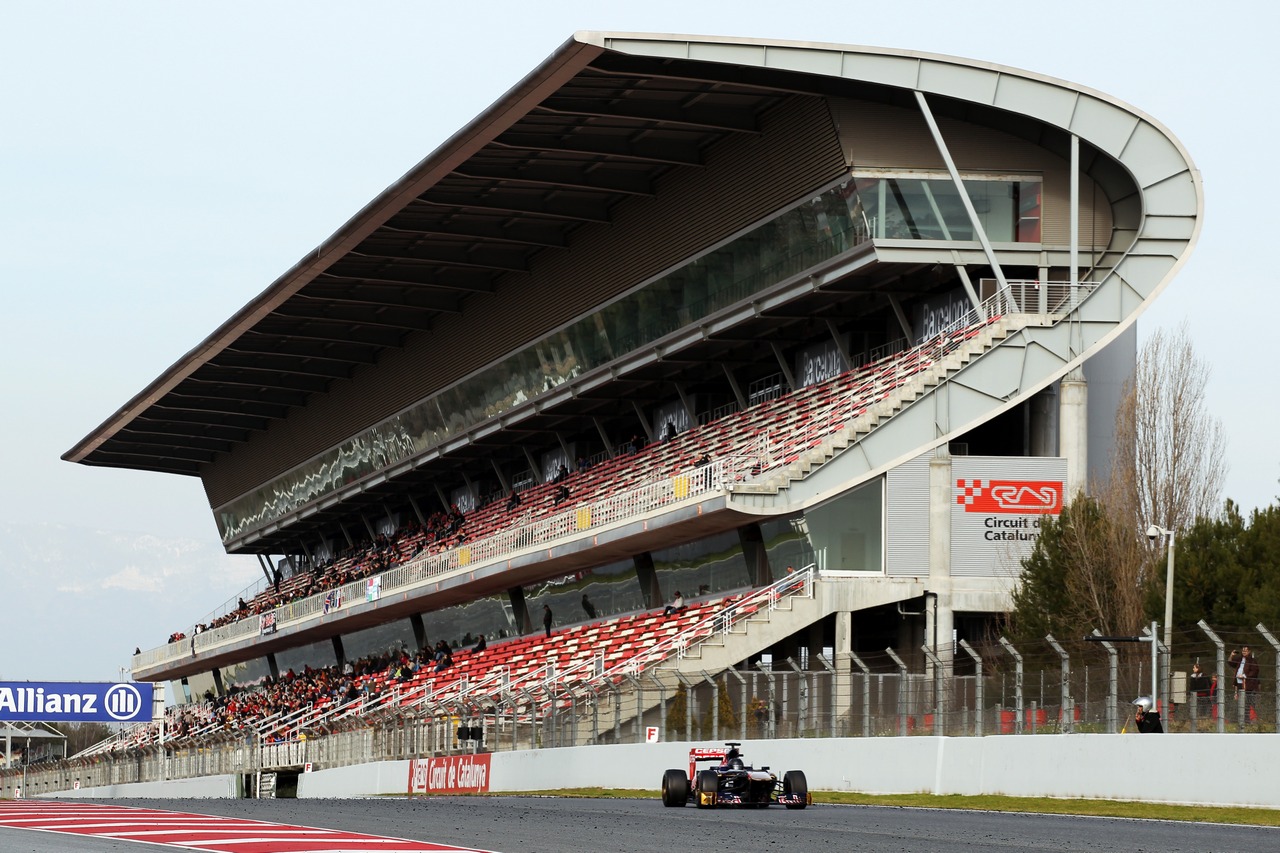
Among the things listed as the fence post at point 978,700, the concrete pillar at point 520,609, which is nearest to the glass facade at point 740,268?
the concrete pillar at point 520,609

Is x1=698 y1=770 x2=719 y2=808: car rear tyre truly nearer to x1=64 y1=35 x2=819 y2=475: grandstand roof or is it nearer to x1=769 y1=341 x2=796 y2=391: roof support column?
x1=64 y1=35 x2=819 y2=475: grandstand roof

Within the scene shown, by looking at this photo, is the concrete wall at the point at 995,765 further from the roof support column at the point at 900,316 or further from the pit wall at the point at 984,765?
the roof support column at the point at 900,316

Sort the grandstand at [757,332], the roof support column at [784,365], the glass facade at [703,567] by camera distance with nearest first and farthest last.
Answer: the grandstand at [757,332], the glass facade at [703,567], the roof support column at [784,365]

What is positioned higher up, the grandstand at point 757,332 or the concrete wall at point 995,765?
the grandstand at point 757,332

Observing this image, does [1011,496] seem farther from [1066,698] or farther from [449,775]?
[1066,698]

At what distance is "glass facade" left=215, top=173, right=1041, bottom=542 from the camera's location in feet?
133

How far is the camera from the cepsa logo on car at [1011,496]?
39719 millimetres

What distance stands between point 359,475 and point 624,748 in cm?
4173

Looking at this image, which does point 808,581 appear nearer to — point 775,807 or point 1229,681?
point 775,807

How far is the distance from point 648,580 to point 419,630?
17282 mm

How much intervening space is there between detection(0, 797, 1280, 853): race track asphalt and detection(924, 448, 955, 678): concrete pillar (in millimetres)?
14784

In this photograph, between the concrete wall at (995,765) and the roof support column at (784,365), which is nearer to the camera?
the concrete wall at (995,765)

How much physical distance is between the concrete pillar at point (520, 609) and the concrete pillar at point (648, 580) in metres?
7.36

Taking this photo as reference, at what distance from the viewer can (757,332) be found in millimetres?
46562
